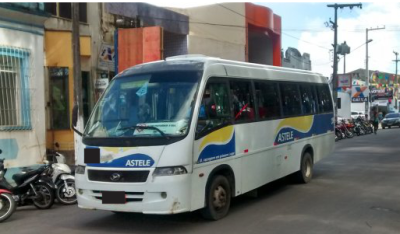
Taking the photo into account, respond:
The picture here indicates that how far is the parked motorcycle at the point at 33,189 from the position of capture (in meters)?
8.30

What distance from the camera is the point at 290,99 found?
979 centimetres

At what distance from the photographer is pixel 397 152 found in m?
17.0

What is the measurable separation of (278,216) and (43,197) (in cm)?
455

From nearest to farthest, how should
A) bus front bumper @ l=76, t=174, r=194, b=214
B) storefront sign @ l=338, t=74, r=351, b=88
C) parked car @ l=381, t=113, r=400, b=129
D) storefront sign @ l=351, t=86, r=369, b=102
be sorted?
bus front bumper @ l=76, t=174, r=194, b=214
storefront sign @ l=338, t=74, r=351, b=88
storefront sign @ l=351, t=86, r=369, b=102
parked car @ l=381, t=113, r=400, b=129

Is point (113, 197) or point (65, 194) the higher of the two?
point (113, 197)

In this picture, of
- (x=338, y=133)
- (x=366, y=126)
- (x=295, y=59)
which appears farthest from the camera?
(x=295, y=59)

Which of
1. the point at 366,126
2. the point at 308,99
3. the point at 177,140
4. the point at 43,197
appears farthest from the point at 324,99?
the point at 366,126

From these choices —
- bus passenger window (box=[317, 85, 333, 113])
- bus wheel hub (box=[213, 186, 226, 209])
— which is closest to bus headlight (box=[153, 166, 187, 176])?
bus wheel hub (box=[213, 186, 226, 209])

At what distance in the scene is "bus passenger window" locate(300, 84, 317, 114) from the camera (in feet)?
34.5

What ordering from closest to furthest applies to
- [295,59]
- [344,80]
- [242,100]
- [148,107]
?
[148,107] → [242,100] → [344,80] → [295,59]

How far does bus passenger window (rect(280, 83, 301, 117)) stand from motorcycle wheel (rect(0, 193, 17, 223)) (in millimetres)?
5615

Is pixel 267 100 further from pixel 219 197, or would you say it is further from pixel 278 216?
pixel 219 197

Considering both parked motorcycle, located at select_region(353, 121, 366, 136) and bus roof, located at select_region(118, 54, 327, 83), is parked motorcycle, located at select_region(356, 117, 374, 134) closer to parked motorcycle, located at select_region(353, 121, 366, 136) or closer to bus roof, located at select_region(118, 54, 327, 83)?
parked motorcycle, located at select_region(353, 121, 366, 136)

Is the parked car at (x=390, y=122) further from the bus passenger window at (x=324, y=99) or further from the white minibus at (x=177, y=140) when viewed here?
the white minibus at (x=177, y=140)
